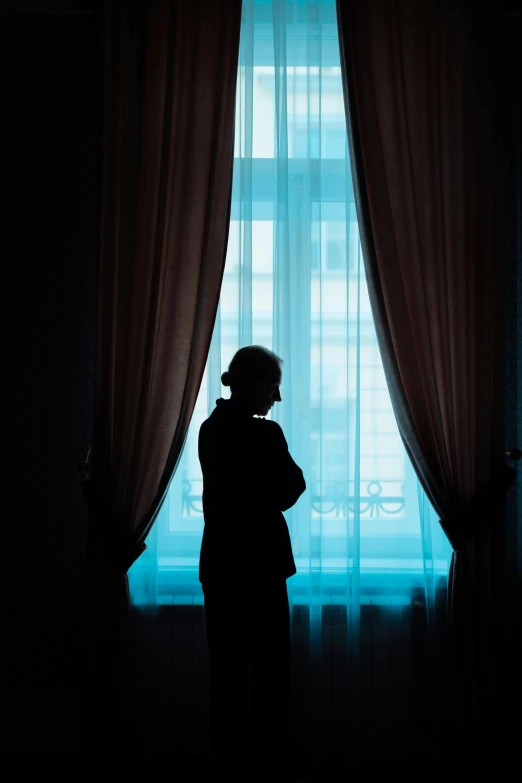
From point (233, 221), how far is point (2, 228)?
88cm

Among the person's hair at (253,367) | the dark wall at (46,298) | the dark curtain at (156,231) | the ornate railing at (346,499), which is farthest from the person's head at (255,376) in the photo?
the dark wall at (46,298)

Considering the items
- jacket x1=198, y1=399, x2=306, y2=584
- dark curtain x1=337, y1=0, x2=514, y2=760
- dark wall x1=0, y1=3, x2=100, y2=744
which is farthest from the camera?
dark wall x1=0, y1=3, x2=100, y2=744

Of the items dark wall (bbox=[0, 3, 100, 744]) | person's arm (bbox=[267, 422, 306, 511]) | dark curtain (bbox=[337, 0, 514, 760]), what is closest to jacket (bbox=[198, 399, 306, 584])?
person's arm (bbox=[267, 422, 306, 511])

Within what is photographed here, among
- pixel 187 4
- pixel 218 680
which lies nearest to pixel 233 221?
pixel 187 4

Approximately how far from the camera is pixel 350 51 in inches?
89.4

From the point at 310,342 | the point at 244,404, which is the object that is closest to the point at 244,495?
the point at 244,404

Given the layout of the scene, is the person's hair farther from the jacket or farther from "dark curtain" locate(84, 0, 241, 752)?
"dark curtain" locate(84, 0, 241, 752)

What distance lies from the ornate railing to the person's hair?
53 cm

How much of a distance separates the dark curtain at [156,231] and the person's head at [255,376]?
0.33 metres

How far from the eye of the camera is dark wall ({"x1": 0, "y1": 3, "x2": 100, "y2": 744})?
240 centimetres

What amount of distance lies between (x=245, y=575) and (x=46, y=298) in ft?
4.28

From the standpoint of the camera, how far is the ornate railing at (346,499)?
2279 millimetres

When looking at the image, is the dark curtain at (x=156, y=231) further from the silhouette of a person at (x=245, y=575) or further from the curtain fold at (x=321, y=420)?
the silhouette of a person at (x=245, y=575)

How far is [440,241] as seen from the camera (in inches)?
89.4
